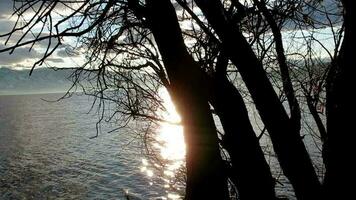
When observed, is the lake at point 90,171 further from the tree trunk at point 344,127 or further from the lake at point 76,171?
the tree trunk at point 344,127

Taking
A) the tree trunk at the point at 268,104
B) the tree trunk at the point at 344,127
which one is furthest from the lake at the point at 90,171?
the tree trunk at the point at 344,127

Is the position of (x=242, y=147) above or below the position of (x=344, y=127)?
below

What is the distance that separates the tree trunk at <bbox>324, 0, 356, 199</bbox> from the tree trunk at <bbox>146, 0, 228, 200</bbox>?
3.50ft

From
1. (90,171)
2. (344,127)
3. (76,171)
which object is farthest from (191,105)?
(76,171)

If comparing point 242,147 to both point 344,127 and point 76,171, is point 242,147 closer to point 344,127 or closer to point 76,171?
point 344,127

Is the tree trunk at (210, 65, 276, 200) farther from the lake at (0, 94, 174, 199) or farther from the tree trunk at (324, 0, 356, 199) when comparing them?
the lake at (0, 94, 174, 199)

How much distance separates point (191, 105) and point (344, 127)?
1.47 m

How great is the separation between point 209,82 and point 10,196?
40.5m

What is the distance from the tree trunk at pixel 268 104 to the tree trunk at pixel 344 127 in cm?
79

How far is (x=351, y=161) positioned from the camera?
3.59m

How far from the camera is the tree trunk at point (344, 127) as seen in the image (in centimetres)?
361

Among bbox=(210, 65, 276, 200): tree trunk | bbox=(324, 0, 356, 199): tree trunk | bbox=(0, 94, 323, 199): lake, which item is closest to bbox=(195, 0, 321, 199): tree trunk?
bbox=(210, 65, 276, 200): tree trunk

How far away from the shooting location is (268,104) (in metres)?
4.61

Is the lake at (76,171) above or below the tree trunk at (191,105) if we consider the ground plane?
below
